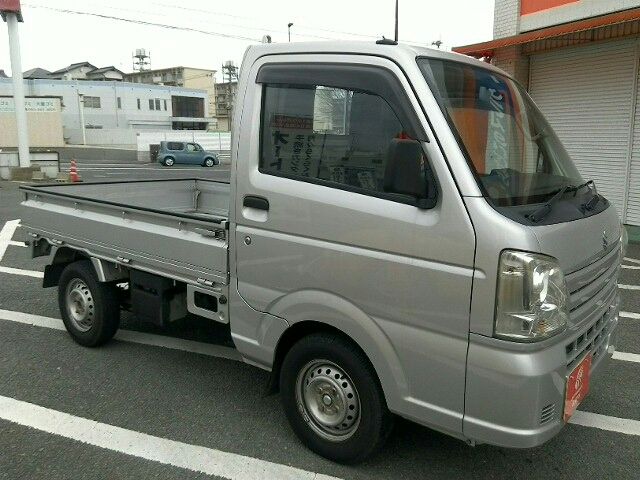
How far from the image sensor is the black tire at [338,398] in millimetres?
2670

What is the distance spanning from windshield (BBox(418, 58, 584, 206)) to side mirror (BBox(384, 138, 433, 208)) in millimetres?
233

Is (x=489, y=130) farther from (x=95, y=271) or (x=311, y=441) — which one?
(x=95, y=271)

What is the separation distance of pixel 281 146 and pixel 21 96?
18.1 meters

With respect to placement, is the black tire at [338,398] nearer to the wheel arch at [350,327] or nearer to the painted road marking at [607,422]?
the wheel arch at [350,327]

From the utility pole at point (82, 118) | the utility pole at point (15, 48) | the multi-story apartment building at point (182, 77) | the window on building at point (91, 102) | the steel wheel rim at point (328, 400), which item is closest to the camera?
the steel wheel rim at point (328, 400)

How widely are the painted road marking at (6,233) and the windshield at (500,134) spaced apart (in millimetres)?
7478

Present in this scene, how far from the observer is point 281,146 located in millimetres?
2951

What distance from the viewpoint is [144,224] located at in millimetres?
3771

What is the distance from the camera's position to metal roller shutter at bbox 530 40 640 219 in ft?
28.0

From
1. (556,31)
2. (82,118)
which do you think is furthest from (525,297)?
(82,118)

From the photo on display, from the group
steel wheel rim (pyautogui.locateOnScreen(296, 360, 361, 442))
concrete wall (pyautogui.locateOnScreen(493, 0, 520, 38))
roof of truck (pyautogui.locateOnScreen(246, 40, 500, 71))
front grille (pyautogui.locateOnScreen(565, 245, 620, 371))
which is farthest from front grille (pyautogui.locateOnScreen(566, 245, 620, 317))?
concrete wall (pyautogui.locateOnScreen(493, 0, 520, 38))

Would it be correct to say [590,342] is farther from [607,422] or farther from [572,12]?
[572,12]

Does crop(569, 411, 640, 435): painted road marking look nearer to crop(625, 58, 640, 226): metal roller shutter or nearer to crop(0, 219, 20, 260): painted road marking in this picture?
crop(625, 58, 640, 226): metal roller shutter

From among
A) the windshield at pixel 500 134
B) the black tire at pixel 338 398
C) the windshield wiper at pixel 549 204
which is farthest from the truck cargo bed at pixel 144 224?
the windshield wiper at pixel 549 204
